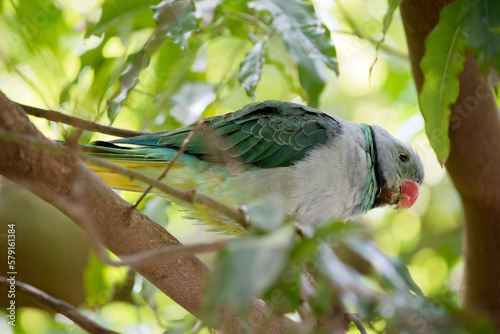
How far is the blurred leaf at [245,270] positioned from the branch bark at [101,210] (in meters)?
0.31

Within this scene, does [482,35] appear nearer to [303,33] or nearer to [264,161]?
[303,33]

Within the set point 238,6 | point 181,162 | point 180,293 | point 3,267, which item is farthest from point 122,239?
point 3,267

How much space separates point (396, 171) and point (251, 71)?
1.17 m

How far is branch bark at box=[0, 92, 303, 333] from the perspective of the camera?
4.88ft

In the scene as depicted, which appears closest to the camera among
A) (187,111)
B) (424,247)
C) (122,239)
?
(122,239)

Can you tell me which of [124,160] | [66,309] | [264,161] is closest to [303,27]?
[264,161]

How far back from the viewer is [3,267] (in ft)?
10.6

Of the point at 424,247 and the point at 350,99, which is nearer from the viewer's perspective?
the point at 424,247

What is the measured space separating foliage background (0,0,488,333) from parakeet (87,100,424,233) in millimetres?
188

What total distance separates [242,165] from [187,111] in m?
0.57

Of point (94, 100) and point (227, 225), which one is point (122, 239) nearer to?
point (227, 225)

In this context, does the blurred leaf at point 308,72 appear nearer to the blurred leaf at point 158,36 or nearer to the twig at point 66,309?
the blurred leaf at point 158,36

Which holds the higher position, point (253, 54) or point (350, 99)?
point (253, 54)

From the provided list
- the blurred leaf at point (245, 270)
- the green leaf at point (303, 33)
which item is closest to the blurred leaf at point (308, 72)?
the green leaf at point (303, 33)
